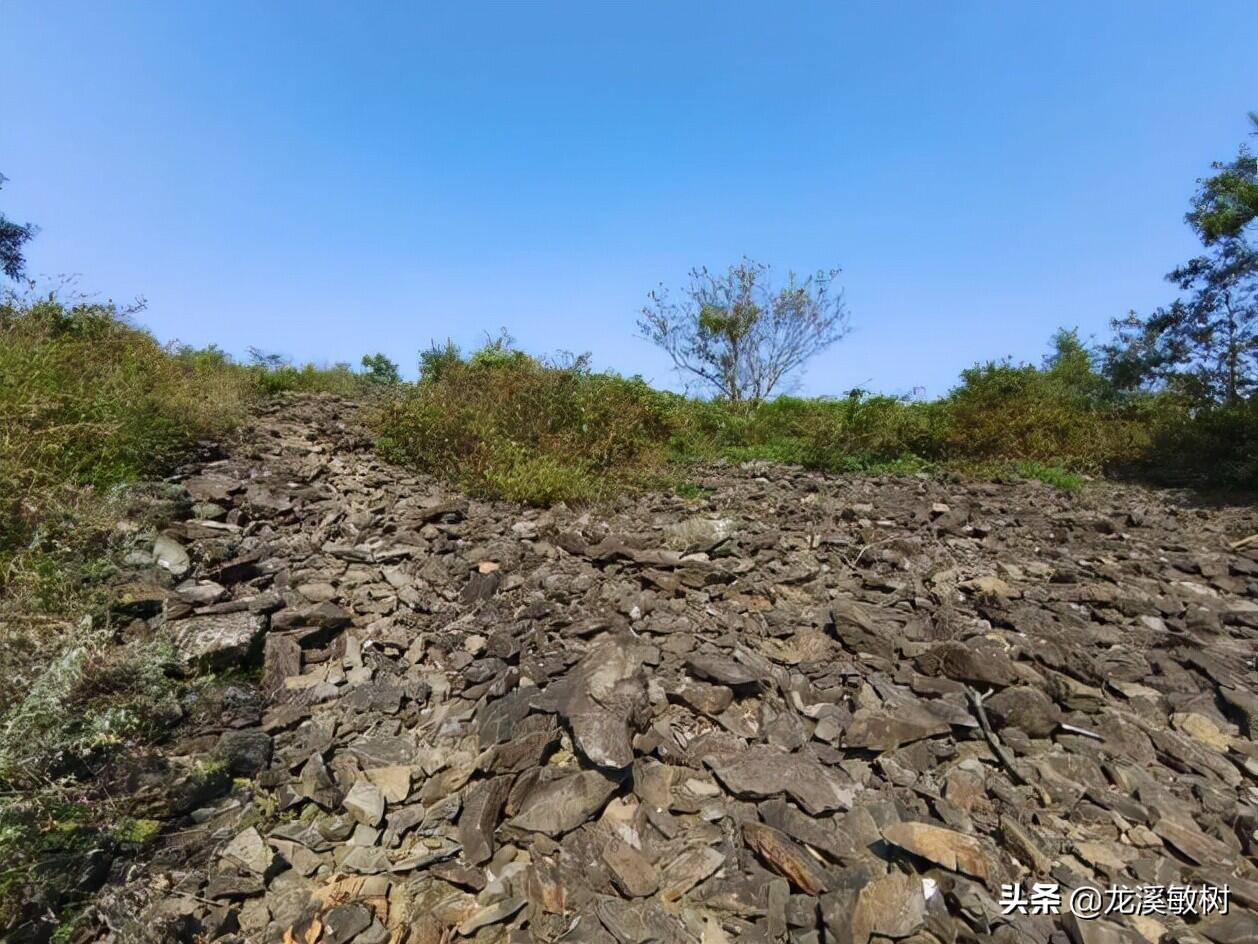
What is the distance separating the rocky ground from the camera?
6.73ft

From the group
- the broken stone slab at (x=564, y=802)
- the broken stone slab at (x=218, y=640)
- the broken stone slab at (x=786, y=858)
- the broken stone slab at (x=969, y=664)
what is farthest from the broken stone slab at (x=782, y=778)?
the broken stone slab at (x=218, y=640)

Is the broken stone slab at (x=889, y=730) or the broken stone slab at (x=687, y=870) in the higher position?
the broken stone slab at (x=889, y=730)

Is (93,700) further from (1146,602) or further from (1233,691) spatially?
(1146,602)

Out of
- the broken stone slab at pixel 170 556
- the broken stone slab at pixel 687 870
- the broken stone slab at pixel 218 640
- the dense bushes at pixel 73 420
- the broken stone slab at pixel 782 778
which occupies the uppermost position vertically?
the dense bushes at pixel 73 420

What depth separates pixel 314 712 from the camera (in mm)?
3047

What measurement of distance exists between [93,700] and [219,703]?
0.47 meters

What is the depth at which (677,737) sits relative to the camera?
9.21 feet

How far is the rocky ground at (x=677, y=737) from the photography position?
2051 millimetres

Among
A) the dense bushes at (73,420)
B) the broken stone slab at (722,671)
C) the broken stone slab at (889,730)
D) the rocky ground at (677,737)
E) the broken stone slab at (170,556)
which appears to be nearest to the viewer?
the rocky ground at (677,737)

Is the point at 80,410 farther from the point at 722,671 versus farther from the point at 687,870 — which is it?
the point at 687,870

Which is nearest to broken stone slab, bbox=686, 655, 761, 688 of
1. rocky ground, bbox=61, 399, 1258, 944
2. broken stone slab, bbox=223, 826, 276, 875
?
rocky ground, bbox=61, 399, 1258, 944

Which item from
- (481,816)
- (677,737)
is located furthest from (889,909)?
(481,816)

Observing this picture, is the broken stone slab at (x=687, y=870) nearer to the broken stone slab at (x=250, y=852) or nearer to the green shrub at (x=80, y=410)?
the broken stone slab at (x=250, y=852)

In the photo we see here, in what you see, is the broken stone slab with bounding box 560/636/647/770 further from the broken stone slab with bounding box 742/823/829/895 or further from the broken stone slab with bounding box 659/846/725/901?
the broken stone slab with bounding box 742/823/829/895
